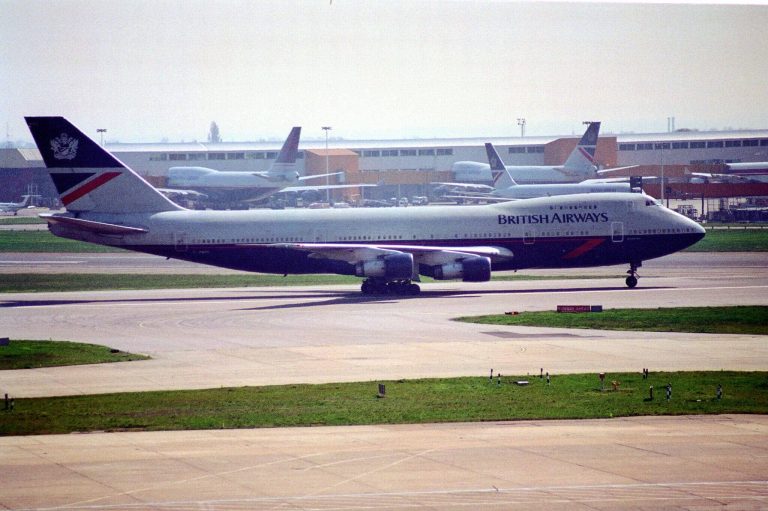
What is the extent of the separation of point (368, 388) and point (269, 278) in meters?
33.7

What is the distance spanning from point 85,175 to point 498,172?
71566 millimetres

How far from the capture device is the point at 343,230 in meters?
50.4

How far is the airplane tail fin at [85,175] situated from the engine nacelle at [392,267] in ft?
36.4

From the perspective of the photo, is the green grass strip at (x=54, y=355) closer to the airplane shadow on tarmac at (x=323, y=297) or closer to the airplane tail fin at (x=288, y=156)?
the airplane shadow on tarmac at (x=323, y=297)

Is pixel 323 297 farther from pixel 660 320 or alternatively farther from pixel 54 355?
pixel 54 355

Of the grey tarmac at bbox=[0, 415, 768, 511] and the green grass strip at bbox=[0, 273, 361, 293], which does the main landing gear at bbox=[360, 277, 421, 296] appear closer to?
the green grass strip at bbox=[0, 273, 361, 293]

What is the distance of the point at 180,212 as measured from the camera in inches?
2014

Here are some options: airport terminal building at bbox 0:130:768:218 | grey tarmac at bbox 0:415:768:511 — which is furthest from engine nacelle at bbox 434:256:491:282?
airport terminal building at bbox 0:130:768:218

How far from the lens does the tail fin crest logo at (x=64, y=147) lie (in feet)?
161

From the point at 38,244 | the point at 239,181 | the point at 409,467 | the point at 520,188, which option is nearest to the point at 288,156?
the point at 239,181

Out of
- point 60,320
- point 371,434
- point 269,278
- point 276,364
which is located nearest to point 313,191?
point 269,278

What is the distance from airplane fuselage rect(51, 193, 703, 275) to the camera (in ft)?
165

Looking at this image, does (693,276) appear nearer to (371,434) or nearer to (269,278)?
(269,278)

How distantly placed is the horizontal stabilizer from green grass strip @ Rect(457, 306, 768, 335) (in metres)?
18.5
